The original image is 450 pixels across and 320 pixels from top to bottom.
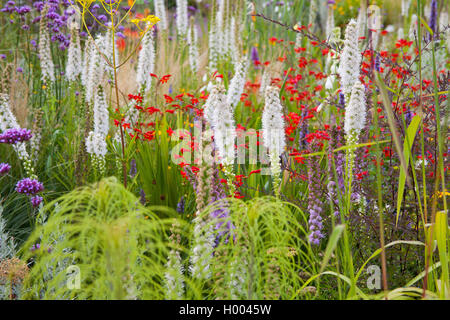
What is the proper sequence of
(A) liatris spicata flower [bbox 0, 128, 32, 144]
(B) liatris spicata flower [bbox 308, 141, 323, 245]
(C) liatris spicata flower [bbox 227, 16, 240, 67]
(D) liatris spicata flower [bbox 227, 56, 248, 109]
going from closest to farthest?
1. (B) liatris spicata flower [bbox 308, 141, 323, 245]
2. (A) liatris spicata flower [bbox 0, 128, 32, 144]
3. (D) liatris spicata flower [bbox 227, 56, 248, 109]
4. (C) liatris spicata flower [bbox 227, 16, 240, 67]

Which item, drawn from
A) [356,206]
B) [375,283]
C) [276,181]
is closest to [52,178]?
[276,181]

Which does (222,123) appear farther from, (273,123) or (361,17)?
(361,17)

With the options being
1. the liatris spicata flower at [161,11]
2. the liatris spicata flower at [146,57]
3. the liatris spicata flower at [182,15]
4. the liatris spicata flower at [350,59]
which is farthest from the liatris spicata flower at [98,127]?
the liatris spicata flower at [182,15]

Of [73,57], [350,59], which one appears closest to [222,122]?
[350,59]

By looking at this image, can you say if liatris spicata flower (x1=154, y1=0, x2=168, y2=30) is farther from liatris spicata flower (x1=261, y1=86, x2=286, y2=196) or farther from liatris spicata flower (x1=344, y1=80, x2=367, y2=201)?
liatris spicata flower (x1=344, y1=80, x2=367, y2=201)

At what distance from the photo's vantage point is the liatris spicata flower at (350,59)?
242cm

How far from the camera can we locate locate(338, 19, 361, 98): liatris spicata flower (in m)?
2.42

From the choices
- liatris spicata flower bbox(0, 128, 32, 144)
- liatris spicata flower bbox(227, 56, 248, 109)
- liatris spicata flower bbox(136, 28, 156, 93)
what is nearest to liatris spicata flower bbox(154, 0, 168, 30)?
liatris spicata flower bbox(136, 28, 156, 93)

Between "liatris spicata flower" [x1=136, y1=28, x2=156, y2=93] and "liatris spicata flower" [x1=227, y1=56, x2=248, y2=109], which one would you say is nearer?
"liatris spicata flower" [x1=227, y1=56, x2=248, y2=109]

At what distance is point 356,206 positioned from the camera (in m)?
2.80

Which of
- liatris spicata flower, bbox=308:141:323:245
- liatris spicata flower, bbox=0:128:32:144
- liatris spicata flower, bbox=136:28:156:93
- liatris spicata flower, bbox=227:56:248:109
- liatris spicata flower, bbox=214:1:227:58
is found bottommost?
liatris spicata flower, bbox=308:141:323:245

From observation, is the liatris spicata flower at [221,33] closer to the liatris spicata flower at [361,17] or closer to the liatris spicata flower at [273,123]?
the liatris spicata flower at [361,17]
